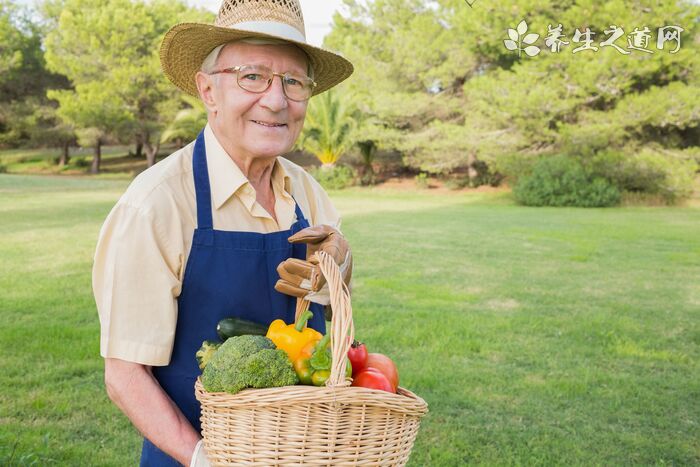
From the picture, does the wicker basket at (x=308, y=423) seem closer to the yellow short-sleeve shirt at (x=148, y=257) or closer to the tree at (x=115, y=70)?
the yellow short-sleeve shirt at (x=148, y=257)

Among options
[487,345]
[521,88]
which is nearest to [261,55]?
[487,345]

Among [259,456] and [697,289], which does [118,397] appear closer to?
[259,456]

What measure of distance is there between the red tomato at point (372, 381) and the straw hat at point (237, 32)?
969 millimetres

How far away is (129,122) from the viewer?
39.8m

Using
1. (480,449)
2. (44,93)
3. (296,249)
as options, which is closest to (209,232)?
(296,249)

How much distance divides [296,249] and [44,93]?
155 feet

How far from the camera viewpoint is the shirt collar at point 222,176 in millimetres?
2178

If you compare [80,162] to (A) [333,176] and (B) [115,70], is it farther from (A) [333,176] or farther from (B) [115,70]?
(A) [333,176]

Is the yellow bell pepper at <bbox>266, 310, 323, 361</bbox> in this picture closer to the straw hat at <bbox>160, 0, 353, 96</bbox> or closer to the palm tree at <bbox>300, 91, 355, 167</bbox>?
the straw hat at <bbox>160, 0, 353, 96</bbox>

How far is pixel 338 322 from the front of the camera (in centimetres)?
173

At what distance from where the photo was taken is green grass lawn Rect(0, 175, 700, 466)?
15.5ft

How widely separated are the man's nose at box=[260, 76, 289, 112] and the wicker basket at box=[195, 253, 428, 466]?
0.75 meters

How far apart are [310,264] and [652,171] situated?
82.7 ft

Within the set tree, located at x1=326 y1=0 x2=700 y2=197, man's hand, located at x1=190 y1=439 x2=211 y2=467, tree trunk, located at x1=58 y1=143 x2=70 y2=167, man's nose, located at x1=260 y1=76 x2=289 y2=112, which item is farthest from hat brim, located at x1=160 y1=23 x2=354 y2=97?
tree trunk, located at x1=58 y1=143 x2=70 y2=167
